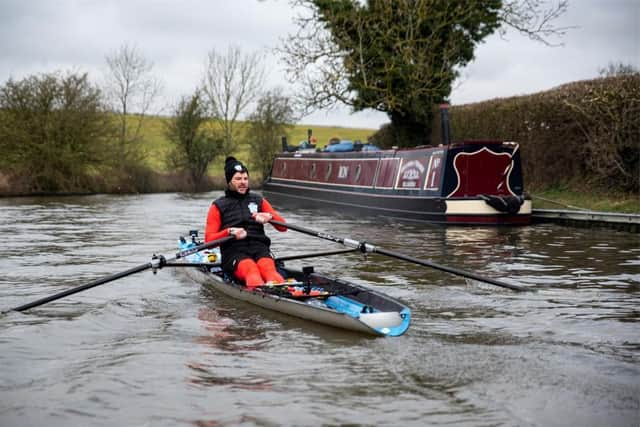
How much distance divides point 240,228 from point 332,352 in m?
2.65

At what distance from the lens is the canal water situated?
5359 millimetres

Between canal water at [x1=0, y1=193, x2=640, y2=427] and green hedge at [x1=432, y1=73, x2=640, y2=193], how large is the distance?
21.3 feet

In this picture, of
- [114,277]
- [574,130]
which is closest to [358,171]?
[574,130]

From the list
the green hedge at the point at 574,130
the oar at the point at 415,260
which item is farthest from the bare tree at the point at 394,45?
the oar at the point at 415,260

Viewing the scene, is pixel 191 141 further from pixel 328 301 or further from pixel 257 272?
pixel 328 301

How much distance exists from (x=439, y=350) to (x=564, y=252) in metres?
7.55

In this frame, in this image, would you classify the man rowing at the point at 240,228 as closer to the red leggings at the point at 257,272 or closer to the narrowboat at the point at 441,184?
the red leggings at the point at 257,272

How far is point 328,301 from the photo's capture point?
8.44 meters

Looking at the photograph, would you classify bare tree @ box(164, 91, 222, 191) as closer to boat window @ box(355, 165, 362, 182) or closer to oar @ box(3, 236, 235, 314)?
boat window @ box(355, 165, 362, 182)

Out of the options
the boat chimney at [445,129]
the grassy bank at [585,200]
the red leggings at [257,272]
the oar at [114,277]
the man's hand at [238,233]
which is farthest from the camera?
the boat chimney at [445,129]

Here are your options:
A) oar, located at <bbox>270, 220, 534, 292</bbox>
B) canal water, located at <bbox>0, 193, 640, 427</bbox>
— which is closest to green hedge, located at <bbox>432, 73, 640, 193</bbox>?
canal water, located at <bbox>0, 193, 640, 427</bbox>

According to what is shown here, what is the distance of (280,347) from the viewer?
7113 mm

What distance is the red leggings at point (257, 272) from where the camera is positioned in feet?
28.8

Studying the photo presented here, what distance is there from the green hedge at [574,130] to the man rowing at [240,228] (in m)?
11.2
